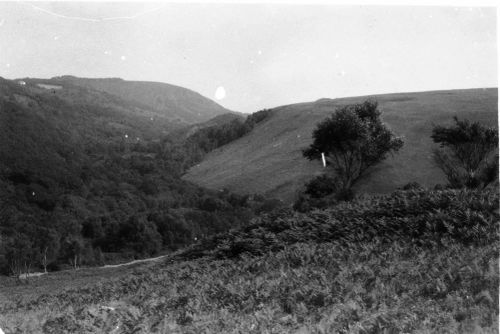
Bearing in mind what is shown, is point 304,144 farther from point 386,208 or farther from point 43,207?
point 43,207

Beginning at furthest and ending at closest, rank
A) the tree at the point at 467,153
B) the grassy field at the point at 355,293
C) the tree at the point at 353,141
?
1. the tree at the point at 353,141
2. the tree at the point at 467,153
3. the grassy field at the point at 355,293

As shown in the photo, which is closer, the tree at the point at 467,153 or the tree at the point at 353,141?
the tree at the point at 467,153

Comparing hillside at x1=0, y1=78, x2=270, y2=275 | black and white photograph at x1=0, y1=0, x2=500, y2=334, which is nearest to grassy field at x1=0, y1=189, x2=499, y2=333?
black and white photograph at x1=0, y1=0, x2=500, y2=334

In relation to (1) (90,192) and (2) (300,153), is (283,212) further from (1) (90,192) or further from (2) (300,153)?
(1) (90,192)

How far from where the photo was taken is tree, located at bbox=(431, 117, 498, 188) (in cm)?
2148

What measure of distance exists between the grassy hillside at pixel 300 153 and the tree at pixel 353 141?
1.99 feet

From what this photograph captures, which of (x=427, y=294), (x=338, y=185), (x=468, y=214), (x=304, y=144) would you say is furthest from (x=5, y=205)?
(x=427, y=294)

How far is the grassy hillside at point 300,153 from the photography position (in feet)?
88.7

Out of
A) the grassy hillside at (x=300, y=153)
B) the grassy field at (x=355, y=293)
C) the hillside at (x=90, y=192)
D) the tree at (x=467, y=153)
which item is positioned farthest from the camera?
the hillside at (x=90, y=192)

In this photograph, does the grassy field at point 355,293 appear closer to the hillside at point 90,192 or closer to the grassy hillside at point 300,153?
the grassy hillside at point 300,153

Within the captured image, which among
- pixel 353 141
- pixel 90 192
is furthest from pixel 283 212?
pixel 90 192

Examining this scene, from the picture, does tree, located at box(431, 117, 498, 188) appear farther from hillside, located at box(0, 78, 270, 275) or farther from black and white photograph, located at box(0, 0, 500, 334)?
hillside, located at box(0, 78, 270, 275)

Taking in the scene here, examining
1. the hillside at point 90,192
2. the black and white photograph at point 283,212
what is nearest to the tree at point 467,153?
the black and white photograph at point 283,212

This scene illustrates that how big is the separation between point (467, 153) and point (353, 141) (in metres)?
5.44
